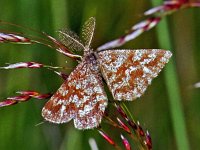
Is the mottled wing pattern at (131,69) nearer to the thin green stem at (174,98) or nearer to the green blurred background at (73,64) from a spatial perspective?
the thin green stem at (174,98)

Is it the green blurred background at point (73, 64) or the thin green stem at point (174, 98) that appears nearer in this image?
the thin green stem at point (174, 98)

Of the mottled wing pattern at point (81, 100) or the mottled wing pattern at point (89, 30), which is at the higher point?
the mottled wing pattern at point (89, 30)

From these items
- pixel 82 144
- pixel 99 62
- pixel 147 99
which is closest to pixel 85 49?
pixel 99 62

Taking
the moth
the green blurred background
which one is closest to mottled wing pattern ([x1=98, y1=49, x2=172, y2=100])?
the moth

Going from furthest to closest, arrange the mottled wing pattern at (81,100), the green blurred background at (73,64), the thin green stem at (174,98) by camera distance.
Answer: the green blurred background at (73,64)
the thin green stem at (174,98)
the mottled wing pattern at (81,100)

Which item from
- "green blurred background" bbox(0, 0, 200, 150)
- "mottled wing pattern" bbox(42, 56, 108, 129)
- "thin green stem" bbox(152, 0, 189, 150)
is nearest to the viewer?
"mottled wing pattern" bbox(42, 56, 108, 129)

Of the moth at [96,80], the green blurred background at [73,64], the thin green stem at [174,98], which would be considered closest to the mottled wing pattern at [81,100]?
the moth at [96,80]

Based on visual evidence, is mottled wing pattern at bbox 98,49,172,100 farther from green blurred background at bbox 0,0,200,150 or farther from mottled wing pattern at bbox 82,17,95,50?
green blurred background at bbox 0,0,200,150
